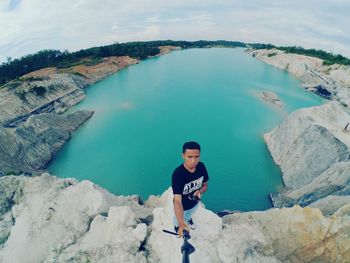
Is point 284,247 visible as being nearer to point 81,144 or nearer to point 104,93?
point 81,144

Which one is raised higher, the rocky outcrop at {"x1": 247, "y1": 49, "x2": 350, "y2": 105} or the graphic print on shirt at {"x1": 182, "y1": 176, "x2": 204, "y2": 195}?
the graphic print on shirt at {"x1": 182, "y1": 176, "x2": 204, "y2": 195}

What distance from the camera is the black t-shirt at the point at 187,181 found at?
5.20 m

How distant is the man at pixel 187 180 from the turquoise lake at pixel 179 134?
1360 centimetres

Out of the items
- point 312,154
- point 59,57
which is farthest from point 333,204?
point 59,57

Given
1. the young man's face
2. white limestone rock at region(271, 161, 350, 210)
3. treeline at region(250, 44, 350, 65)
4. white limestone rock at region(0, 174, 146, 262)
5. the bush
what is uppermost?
the young man's face

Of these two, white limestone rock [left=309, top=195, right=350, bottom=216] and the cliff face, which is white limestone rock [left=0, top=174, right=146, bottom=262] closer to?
white limestone rock [left=309, top=195, right=350, bottom=216]

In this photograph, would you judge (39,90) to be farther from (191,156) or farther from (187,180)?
(191,156)

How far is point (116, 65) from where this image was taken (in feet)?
232

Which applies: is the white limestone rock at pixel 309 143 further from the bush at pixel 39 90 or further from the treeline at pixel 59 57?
the treeline at pixel 59 57

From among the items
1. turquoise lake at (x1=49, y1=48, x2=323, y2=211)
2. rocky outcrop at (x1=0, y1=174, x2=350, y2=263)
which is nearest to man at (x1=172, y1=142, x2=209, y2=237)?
rocky outcrop at (x1=0, y1=174, x2=350, y2=263)

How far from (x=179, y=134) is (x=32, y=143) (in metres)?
14.3

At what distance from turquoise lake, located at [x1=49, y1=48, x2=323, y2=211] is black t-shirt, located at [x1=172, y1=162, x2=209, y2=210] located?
44.6ft

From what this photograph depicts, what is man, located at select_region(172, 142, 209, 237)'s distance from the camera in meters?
5.03

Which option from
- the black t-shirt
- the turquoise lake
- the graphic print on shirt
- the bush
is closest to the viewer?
the black t-shirt
